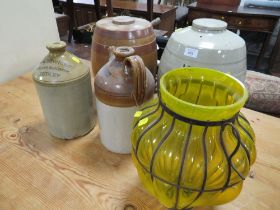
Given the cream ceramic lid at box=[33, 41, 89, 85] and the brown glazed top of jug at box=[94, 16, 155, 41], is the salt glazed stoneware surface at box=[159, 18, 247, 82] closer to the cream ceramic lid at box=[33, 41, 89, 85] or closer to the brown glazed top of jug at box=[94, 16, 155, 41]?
the brown glazed top of jug at box=[94, 16, 155, 41]

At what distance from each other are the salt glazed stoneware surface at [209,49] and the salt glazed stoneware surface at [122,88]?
0.36 ft

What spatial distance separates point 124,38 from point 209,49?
0.20 meters

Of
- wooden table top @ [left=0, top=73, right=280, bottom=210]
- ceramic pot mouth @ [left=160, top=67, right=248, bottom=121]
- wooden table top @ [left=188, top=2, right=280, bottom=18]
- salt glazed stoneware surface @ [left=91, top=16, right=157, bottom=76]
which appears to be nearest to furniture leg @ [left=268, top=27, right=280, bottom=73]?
wooden table top @ [left=188, top=2, right=280, bottom=18]

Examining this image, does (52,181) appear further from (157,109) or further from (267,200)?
(267,200)

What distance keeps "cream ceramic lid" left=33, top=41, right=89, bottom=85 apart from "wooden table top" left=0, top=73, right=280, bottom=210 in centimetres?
17

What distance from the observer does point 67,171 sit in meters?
0.51

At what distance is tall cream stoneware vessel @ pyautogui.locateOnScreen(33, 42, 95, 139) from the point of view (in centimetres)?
49

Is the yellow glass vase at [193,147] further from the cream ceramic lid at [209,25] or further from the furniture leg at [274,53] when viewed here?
the furniture leg at [274,53]

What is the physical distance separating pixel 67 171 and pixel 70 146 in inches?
3.0

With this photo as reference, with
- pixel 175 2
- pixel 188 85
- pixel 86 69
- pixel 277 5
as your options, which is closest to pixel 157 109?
pixel 188 85

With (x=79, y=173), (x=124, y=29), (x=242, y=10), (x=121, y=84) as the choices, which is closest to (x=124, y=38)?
(x=124, y=29)

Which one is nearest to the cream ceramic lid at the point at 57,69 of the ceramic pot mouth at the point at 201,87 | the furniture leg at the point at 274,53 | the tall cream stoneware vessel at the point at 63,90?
the tall cream stoneware vessel at the point at 63,90

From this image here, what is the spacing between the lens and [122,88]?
453 mm

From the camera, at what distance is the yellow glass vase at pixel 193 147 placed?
0.33 m
